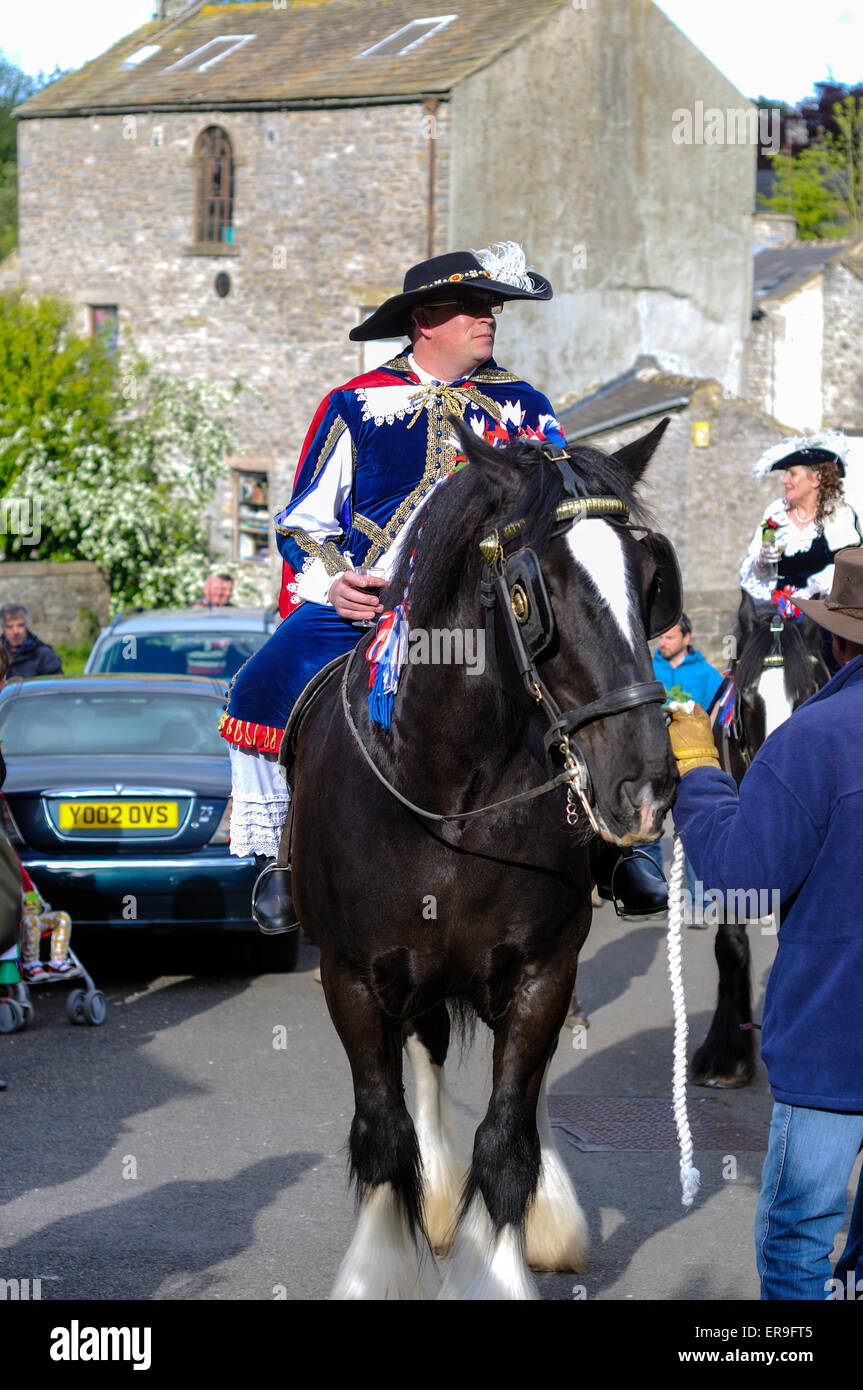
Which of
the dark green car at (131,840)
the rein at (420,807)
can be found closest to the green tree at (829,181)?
the dark green car at (131,840)

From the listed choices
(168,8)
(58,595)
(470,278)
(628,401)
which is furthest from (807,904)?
(168,8)

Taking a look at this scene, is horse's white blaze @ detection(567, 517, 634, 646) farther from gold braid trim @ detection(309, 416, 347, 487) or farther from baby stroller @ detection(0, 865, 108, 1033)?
baby stroller @ detection(0, 865, 108, 1033)

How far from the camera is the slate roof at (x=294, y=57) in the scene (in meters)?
30.9

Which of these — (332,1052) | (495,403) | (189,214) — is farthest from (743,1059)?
(189,214)

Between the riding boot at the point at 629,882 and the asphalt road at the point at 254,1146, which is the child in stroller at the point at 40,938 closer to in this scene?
the asphalt road at the point at 254,1146

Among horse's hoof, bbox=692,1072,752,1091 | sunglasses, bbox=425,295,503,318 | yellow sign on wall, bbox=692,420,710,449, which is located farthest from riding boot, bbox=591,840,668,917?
yellow sign on wall, bbox=692,420,710,449

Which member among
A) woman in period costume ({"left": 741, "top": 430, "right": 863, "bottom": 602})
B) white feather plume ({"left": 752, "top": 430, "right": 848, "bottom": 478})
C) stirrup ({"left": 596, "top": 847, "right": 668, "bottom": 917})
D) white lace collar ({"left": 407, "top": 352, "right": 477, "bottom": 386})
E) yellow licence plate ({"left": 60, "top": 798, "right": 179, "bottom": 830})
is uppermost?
white lace collar ({"left": 407, "top": 352, "right": 477, "bottom": 386})

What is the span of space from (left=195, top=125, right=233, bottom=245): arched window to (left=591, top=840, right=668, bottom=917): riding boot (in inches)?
1202

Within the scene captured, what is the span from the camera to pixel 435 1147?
18.7 ft

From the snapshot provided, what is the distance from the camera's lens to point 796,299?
40.0 m

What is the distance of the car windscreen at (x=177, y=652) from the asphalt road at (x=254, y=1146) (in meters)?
4.48

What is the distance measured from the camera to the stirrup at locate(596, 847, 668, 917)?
507cm

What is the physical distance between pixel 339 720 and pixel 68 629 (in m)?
20.6
